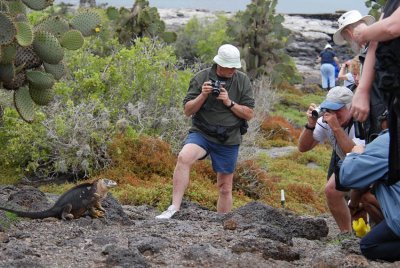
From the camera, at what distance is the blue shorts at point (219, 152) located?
8.92m

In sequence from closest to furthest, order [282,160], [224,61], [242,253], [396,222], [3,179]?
[396,222] < [242,253] < [224,61] < [3,179] < [282,160]

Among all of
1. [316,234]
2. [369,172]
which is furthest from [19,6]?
[369,172]

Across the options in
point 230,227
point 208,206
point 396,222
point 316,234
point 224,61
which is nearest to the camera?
point 396,222

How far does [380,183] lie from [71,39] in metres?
4.25

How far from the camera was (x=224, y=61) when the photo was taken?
877cm

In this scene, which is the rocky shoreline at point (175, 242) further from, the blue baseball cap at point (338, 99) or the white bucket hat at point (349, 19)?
the white bucket hat at point (349, 19)

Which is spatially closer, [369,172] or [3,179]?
[369,172]

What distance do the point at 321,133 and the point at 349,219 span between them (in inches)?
31.2

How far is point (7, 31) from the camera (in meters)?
7.37

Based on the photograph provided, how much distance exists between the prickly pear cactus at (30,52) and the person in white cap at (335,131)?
2366mm

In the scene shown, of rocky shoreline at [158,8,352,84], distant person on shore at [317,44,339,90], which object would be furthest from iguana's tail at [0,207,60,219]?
rocky shoreline at [158,8,352,84]

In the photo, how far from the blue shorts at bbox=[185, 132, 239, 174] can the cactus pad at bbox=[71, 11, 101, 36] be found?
4.97ft

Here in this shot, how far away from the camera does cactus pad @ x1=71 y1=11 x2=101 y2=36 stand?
29.9 feet

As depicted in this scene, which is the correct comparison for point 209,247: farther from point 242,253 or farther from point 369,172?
point 369,172
